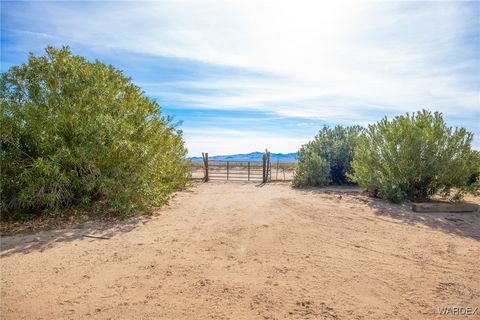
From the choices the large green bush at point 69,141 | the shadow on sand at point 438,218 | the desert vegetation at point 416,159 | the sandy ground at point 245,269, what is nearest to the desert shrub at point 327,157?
the desert vegetation at point 416,159

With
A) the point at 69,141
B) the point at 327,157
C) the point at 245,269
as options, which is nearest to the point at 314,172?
the point at 327,157

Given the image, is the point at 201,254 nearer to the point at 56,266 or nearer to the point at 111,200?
the point at 56,266

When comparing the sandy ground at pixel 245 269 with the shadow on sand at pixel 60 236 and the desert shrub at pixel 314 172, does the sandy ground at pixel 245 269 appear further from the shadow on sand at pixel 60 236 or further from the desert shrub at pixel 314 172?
the desert shrub at pixel 314 172

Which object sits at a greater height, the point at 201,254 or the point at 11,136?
the point at 11,136

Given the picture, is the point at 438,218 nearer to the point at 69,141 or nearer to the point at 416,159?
the point at 416,159

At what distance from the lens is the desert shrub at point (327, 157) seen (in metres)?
15.8

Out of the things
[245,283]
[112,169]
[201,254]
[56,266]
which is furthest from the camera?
[112,169]

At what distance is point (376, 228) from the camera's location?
725 centimetres

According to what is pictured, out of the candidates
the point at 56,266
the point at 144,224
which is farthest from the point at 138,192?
the point at 56,266

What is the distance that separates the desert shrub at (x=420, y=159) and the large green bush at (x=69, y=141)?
24.4ft

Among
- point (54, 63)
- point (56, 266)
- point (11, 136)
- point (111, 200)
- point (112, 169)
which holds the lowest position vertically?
point (56, 266)

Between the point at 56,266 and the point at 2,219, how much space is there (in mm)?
4171

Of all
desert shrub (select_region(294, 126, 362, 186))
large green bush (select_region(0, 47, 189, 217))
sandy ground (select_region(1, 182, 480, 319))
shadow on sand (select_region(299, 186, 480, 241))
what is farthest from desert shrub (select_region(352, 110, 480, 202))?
large green bush (select_region(0, 47, 189, 217))

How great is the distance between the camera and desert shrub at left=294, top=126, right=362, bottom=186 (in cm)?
1580
